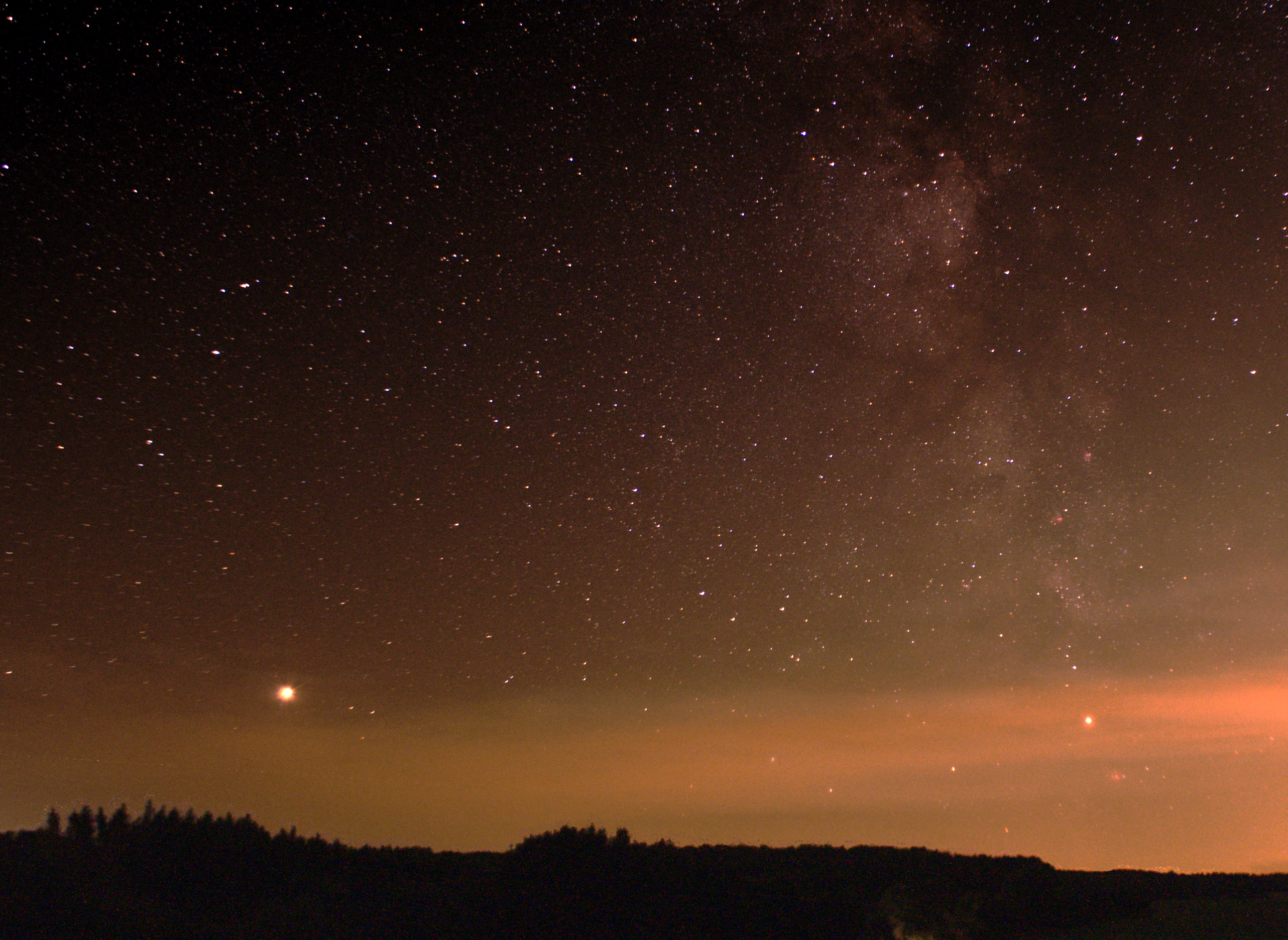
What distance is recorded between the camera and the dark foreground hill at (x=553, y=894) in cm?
2427

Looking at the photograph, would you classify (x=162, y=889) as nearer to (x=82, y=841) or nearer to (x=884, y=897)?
(x=82, y=841)

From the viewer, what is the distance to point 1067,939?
23.7m

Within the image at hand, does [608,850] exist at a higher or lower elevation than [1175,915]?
higher

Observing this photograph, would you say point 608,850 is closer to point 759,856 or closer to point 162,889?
point 759,856

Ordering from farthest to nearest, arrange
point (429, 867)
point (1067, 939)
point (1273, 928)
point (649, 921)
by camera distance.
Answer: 1. point (429, 867)
2. point (649, 921)
3. point (1067, 939)
4. point (1273, 928)

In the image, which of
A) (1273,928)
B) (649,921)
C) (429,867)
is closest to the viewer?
(1273,928)

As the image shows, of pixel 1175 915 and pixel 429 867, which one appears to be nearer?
pixel 1175 915

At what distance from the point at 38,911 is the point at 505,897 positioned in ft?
38.2

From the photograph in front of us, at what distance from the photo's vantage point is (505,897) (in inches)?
1049

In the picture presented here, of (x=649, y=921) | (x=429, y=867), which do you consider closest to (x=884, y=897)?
(x=649, y=921)

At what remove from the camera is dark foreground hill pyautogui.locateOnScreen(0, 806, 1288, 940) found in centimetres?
2427

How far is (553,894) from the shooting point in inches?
1037

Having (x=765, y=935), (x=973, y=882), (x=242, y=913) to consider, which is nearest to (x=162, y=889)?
(x=242, y=913)

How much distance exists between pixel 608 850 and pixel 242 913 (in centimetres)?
1057
